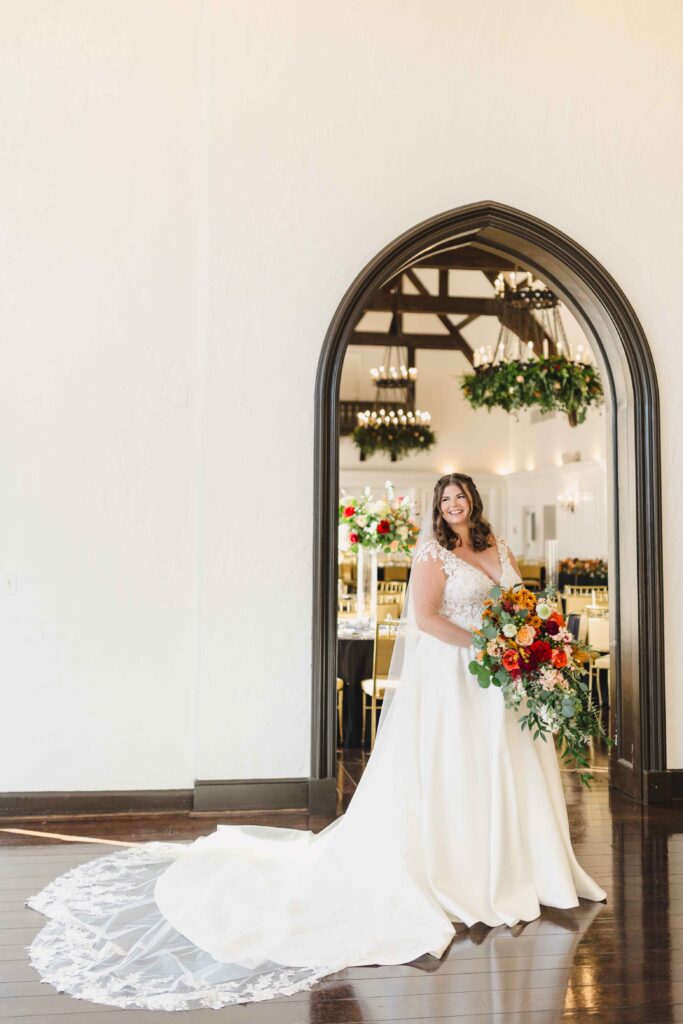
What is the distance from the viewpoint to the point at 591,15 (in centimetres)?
541

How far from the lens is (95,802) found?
4859 millimetres

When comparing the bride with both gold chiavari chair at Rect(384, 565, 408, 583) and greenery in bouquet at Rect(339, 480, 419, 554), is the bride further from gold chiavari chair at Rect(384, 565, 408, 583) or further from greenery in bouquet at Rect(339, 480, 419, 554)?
gold chiavari chair at Rect(384, 565, 408, 583)

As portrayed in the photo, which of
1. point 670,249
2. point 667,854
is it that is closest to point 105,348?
point 670,249

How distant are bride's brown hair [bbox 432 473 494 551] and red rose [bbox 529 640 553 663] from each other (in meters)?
0.58

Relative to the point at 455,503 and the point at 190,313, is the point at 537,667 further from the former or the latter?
the point at 190,313

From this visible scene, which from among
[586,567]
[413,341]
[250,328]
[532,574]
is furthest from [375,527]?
[413,341]

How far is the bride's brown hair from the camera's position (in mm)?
3850

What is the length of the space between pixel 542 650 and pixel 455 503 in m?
0.73

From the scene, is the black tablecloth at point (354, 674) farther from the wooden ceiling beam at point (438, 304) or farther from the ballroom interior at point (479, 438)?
the wooden ceiling beam at point (438, 304)

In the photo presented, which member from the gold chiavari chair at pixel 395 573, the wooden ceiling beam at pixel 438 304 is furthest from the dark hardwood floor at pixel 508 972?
the gold chiavari chair at pixel 395 573

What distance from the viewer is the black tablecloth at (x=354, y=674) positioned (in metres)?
6.69

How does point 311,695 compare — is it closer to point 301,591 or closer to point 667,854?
point 301,591

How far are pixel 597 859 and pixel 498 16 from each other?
187 inches

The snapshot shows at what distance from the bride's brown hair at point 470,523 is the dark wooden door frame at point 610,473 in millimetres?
1204
